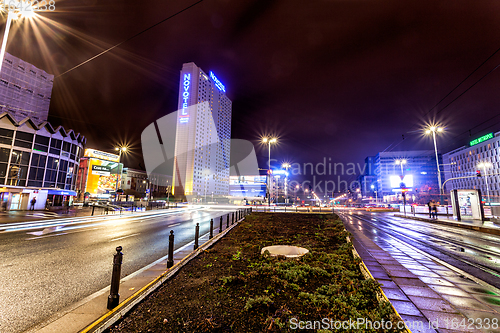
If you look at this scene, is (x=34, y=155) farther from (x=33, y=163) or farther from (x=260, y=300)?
(x=260, y=300)

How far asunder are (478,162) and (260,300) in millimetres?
122092

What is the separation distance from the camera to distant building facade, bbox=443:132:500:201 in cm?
7550

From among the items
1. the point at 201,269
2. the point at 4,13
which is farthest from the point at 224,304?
the point at 4,13

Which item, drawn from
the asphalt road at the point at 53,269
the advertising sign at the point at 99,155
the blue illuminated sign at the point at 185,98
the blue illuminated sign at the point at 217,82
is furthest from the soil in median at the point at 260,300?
the blue illuminated sign at the point at 217,82

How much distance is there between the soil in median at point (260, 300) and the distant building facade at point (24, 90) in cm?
6443

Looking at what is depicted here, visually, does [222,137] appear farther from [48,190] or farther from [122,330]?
[122,330]

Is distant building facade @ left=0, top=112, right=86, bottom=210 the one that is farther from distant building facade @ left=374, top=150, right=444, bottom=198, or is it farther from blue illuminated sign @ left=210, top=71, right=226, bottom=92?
distant building facade @ left=374, top=150, right=444, bottom=198

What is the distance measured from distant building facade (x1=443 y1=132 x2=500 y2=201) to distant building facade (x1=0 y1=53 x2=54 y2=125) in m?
125

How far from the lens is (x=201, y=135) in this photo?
127 metres

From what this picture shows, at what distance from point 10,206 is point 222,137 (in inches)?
5293

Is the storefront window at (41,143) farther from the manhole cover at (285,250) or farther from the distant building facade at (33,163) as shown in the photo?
the manhole cover at (285,250)

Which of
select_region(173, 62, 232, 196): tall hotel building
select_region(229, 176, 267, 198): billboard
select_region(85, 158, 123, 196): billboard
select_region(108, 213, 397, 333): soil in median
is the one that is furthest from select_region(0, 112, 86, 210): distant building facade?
select_region(229, 176, 267, 198): billboard

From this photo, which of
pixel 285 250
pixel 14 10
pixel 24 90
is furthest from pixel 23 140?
pixel 285 250

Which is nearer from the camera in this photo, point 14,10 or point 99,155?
point 14,10
